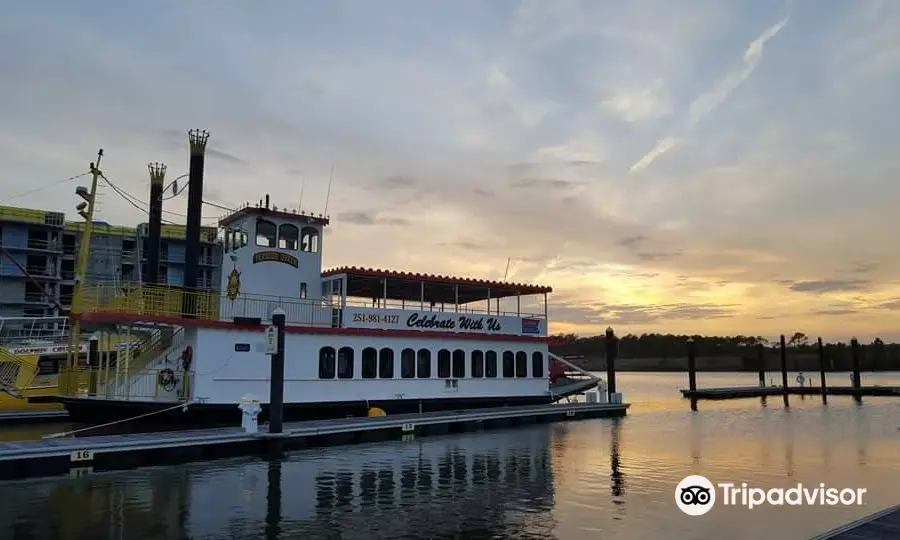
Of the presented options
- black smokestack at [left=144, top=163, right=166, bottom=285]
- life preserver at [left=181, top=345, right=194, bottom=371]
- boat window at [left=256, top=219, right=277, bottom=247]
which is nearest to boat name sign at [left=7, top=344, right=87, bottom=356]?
black smokestack at [left=144, top=163, right=166, bottom=285]

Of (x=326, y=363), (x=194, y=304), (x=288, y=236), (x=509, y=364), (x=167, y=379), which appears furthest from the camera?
(x=509, y=364)

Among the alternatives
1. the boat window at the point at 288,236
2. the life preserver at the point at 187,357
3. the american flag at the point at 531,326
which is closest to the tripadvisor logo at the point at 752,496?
the american flag at the point at 531,326

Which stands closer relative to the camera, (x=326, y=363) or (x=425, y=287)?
(x=326, y=363)

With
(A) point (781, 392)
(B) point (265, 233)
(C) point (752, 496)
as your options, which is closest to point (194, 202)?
(B) point (265, 233)

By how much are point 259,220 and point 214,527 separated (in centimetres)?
1438

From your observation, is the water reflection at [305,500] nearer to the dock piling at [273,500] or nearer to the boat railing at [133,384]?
the dock piling at [273,500]

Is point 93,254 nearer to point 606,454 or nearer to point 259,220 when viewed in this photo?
point 259,220

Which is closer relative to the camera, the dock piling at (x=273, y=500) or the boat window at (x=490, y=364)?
the dock piling at (x=273, y=500)

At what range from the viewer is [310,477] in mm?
15789

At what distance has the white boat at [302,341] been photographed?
68.3ft

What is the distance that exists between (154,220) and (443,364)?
14107mm

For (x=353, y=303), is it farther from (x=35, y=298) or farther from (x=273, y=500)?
(x=35, y=298)

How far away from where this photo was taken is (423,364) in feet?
85.4

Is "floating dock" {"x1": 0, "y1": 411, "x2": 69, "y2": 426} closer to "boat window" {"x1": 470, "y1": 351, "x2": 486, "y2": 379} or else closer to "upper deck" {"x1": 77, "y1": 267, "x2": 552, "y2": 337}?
"upper deck" {"x1": 77, "y1": 267, "x2": 552, "y2": 337}
